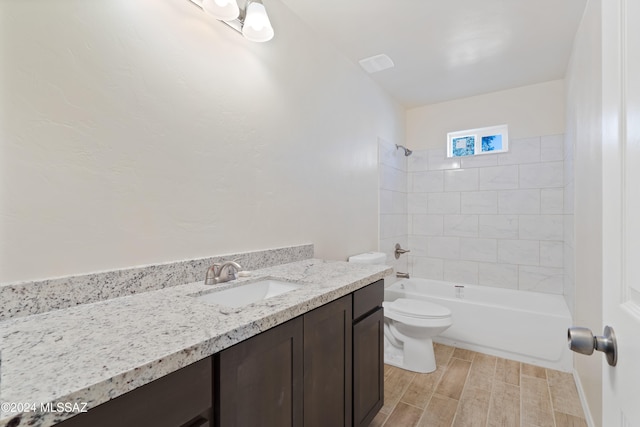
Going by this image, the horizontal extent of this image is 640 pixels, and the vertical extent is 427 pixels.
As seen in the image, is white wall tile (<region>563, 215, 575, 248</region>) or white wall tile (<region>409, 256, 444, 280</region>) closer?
white wall tile (<region>563, 215, 575, 248</region>)

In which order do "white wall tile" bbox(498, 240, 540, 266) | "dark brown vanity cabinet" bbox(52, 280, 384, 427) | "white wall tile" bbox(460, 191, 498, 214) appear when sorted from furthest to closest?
"white wall tile" bbox(460, 191, 498, 214), "white wall tile" bbox(498, 240, 540, 266), "dark brown vanity cabinet" bbox(52, 280, 384, 427)

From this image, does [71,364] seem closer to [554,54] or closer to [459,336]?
[459,336]

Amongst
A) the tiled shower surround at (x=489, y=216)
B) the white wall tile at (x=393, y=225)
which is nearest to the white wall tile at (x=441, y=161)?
the tiled shower surround at (x=489, y=216)

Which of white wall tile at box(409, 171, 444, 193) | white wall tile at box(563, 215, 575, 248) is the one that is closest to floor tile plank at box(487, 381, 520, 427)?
white wall tile at box(563, 215, 575, 248)

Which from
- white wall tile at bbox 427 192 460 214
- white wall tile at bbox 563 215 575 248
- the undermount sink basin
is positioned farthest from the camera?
white wall tile at bbox 427 192 460 214

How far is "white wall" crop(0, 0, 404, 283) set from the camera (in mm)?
899

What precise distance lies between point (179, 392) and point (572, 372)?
111 inches

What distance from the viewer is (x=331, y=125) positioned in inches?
89.2

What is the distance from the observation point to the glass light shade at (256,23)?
1401mm

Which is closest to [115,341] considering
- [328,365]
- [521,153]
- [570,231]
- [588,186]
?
[328,365]

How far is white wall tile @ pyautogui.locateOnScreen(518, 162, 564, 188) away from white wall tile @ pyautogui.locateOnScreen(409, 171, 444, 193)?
0.79 metres

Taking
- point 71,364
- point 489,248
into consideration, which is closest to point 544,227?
point 489,248

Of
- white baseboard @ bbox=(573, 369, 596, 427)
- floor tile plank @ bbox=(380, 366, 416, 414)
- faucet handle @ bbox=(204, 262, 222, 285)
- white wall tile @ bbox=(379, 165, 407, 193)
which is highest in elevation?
white wall tile @ bbox=(379, 165, 407, 193)

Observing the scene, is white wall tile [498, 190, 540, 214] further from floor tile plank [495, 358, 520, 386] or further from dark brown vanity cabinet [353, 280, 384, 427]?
dark brown vanity cabinet [353, 280, 384, 427]
